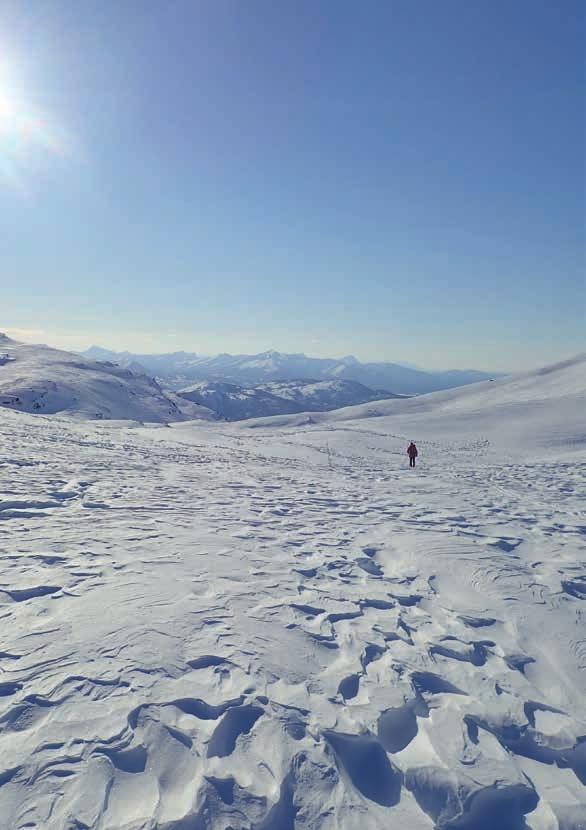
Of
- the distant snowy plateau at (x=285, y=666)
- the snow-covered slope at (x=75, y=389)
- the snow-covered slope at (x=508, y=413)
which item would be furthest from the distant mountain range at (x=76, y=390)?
the distant snowy plateau at (x=285, y=666)

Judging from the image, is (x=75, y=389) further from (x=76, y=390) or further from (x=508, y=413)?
(x=508, y=413)

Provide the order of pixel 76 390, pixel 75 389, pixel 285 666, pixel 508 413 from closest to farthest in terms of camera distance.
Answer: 1. pixel 285 666
2. pixel 508 413
3. pixel 76 390
4. pixel 75 389

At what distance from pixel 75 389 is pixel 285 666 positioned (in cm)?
12018

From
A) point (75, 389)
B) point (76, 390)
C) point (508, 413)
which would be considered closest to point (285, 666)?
point (508, 413)

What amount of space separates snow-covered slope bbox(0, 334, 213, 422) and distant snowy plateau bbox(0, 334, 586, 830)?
86745 millimetres

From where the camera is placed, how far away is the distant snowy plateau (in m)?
2.96

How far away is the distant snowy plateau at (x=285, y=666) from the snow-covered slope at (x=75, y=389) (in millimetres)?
86745

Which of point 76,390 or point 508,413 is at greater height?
point 508,413

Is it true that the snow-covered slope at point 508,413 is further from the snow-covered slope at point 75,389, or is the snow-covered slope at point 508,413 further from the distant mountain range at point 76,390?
the snow-covered slope at point 75,389


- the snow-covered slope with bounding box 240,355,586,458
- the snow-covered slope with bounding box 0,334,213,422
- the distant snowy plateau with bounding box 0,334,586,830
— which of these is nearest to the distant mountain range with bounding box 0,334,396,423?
the snow-covered slope with bounding box 0,334,213,422

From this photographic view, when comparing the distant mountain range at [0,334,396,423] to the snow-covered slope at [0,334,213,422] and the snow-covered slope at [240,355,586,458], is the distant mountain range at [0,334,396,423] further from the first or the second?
the snow-covered slope at [240,355,586,458]

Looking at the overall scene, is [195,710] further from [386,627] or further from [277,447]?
[277,447]

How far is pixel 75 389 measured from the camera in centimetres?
11044

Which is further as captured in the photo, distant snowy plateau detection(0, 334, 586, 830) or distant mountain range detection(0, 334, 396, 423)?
distant mountain range detection(0, 334, 396, 423)
